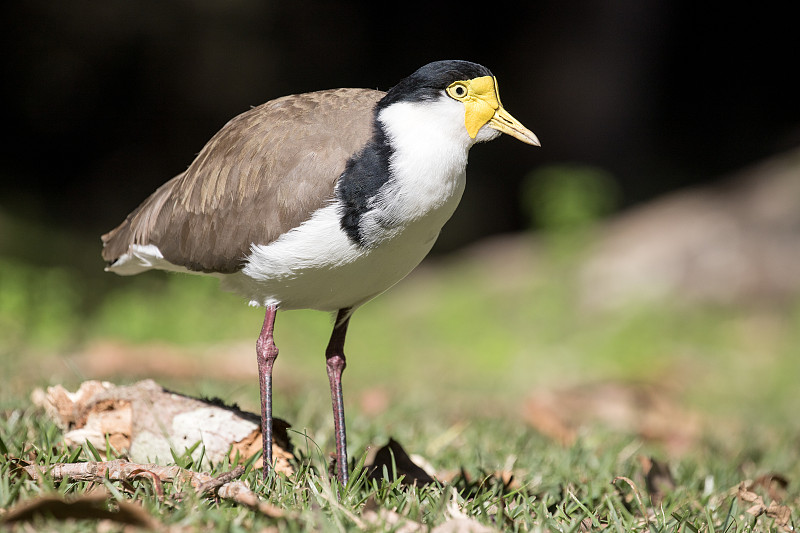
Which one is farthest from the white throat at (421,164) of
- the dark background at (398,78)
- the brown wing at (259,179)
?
the dark background at (398,78)

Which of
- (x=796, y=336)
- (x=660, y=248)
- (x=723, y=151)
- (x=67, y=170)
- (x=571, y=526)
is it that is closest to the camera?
(x=571, y=526)

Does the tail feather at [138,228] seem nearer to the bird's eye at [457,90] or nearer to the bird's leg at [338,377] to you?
the bird's leg at [338,377]

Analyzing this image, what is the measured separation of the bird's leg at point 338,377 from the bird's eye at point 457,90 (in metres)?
0.93

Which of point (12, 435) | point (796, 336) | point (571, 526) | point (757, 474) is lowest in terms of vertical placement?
point (796, 336)

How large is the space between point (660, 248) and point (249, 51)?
6463 mm

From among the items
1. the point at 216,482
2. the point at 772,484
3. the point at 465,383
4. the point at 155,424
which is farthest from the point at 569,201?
the point at 216,482

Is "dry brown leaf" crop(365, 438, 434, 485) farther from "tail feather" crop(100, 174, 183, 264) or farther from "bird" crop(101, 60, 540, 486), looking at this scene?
"tail feather" crop(100, 174, 183, 264)

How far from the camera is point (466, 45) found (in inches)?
570

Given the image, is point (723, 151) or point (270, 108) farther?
point (723, 151)

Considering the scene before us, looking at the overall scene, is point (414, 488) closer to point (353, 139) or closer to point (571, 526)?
point (571, 526)

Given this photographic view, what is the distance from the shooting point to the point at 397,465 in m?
3.20

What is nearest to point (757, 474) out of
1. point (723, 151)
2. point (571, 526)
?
point (571, 526)

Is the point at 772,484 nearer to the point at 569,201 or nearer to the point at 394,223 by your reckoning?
the point at 394,223

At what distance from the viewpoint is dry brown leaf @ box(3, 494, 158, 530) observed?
221 centimetres
